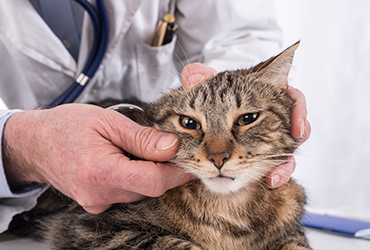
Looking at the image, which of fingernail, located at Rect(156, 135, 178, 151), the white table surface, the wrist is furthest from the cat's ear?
the wrist

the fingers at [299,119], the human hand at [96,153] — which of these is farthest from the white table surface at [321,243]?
the fingers at [299,119]

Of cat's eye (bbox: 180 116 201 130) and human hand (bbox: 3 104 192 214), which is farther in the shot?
cat's eye (bbox: 180 116 201 130)

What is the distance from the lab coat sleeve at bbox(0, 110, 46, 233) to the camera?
977 mm

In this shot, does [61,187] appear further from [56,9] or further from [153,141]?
[56,9]

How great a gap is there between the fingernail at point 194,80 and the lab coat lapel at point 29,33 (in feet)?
2.12

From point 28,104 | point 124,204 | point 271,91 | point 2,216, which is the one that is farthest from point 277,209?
point 28,104

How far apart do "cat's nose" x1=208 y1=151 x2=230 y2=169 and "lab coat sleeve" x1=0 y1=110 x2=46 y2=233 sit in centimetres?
69

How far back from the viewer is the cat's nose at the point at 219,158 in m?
0.76

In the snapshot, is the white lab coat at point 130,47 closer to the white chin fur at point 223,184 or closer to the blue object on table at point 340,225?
the white chin fur at point 223,184

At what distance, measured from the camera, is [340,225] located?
1.30m

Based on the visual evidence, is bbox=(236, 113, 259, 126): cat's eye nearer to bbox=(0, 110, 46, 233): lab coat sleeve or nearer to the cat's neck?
the cat's neck

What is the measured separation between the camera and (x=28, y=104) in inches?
58.8

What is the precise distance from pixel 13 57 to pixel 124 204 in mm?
931

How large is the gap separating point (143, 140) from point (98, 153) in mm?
128
